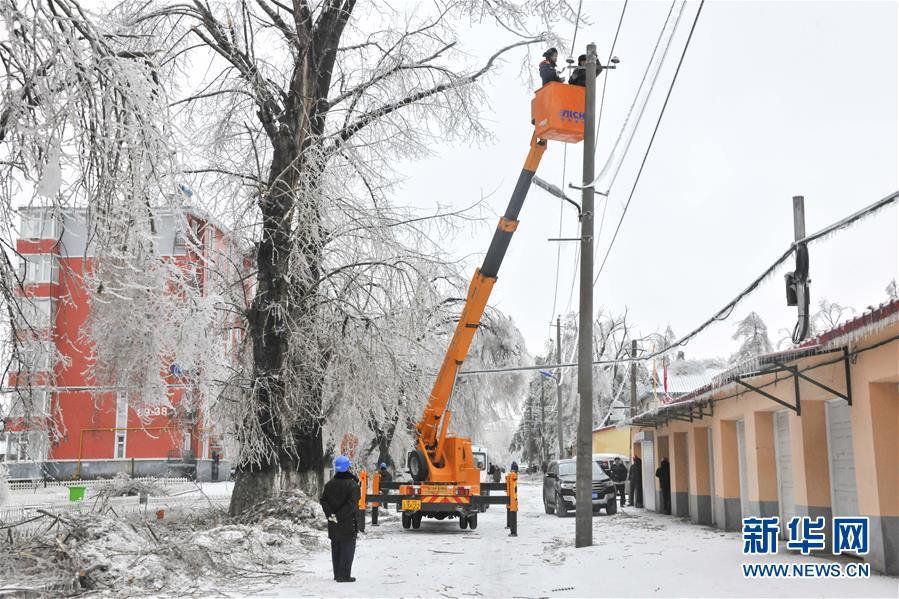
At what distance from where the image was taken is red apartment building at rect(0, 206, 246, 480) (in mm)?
8707

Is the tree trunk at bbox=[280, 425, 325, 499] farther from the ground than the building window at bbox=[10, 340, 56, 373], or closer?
closer

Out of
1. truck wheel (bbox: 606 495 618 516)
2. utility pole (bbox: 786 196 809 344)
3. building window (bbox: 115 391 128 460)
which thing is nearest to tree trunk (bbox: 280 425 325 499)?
utility pole (bbox: 786 196 809 344)

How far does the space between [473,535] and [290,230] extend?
7884mm

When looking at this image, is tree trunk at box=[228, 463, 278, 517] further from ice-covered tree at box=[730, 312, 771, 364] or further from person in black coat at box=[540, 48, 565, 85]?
ice-covered tree at box=[730, 312, 771, 364]

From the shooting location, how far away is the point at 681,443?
25.0m

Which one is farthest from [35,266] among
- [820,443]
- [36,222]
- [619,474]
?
[619,474]

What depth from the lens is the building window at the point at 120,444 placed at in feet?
170

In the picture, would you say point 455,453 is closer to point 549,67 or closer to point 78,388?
point 549,67

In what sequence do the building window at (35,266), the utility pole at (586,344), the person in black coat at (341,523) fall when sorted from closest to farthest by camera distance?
the building window at (35,266), the person in black coat at (341,523), the utility pole at (586,344)

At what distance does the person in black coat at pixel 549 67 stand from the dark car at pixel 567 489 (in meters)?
14.4

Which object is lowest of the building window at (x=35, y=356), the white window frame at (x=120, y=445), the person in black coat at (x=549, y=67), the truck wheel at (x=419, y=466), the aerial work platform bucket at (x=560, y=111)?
the truck wheel at (x=419, y=466)

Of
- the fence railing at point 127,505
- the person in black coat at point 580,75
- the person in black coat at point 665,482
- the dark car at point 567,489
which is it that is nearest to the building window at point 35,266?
the fence railing at point 127,505

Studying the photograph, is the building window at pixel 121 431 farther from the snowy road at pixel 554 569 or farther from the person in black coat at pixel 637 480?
the snowy road at pixel 554 569

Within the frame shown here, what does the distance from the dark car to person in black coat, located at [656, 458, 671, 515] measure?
151cm
